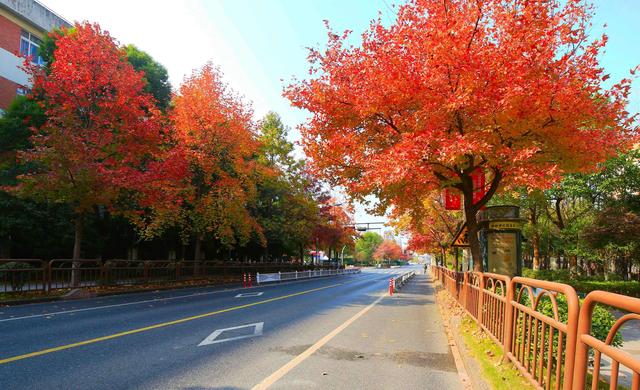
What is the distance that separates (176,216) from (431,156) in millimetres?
16783

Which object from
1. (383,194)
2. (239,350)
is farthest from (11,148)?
(239,350)

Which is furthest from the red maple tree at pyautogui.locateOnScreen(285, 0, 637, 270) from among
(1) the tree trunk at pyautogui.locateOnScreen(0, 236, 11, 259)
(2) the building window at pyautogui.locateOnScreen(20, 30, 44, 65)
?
(2) the building window at pyautogui.locateOnScreen(20, 30, 44, 65)

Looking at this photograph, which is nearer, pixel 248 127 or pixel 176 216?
pixel 176 216

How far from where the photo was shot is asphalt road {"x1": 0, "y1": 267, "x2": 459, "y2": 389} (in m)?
5.64

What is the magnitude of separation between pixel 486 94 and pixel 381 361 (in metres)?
6.01

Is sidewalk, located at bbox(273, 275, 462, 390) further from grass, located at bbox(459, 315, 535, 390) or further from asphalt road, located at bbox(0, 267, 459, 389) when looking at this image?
grass, located at bbox(459, 315, 535, 390)

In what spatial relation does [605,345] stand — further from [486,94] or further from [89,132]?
[89,132]

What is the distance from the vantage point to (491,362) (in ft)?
19.3

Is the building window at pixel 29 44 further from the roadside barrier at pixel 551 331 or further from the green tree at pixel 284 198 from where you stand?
the roadside barrier at pixel 551 331

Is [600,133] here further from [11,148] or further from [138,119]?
[11,148]

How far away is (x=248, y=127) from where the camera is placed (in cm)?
2628

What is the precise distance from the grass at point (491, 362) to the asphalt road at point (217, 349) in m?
0.46

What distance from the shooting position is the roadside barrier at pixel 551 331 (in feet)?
8.75

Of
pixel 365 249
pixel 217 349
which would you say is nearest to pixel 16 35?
pixel 217 349
